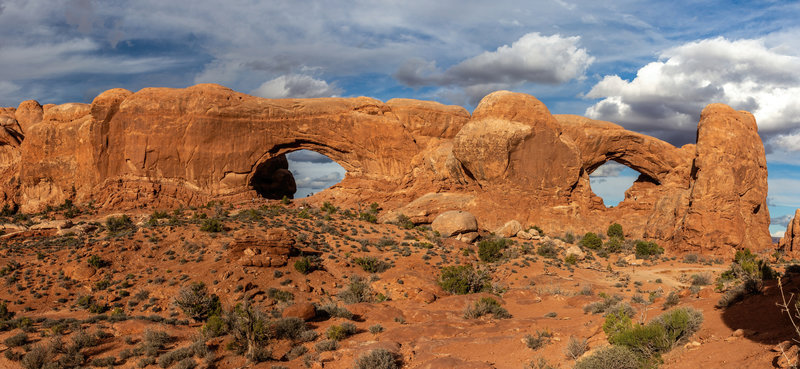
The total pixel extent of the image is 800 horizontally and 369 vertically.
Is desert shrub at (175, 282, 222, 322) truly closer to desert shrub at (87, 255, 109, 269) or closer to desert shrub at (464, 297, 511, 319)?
desert shrub at (87, 255, 109, 269)

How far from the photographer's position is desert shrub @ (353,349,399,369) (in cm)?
1038

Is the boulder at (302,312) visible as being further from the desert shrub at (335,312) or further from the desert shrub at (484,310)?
the desert shrub at (484,310)

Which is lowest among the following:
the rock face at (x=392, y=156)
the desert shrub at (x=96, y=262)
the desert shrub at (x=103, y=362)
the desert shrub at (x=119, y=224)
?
the desert shrub at (x=103, y=362)

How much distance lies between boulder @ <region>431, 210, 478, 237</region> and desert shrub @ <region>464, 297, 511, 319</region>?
15.8 metres

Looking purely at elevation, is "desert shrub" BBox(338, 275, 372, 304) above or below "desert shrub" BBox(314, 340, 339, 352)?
below

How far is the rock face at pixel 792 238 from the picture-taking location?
101ft

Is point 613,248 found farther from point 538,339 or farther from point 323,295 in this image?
point 538,339

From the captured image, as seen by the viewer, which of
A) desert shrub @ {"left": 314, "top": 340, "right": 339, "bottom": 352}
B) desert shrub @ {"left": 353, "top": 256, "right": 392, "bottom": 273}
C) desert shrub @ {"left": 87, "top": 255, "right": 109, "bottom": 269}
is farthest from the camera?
desert shrub @ {"left": 353, "top": 256, "right": 392, "bottom": 273}

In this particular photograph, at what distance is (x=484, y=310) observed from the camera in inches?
628

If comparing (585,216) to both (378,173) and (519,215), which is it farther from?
(378,173)

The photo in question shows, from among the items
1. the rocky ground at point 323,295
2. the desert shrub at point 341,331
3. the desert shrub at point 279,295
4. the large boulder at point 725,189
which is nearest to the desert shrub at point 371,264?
the rocky ground at point 323,295

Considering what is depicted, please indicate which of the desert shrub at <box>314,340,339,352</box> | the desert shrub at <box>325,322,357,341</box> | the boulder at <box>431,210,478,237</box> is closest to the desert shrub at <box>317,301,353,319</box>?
the desert shrub at <box>325,322,357,341</box>

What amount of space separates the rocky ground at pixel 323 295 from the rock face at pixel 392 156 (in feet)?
9.05

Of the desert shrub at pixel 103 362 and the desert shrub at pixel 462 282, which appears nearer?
the desert shrub at pixel 103 362
